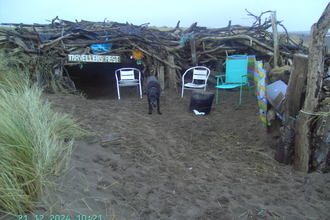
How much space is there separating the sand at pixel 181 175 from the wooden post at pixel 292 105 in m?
0.23

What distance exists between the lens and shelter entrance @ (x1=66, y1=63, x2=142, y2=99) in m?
10.0

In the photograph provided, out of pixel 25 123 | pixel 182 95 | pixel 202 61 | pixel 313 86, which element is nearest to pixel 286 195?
pixel 313 86

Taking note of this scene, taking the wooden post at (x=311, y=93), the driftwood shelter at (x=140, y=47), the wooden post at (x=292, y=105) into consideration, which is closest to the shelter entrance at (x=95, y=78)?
the driftwood shelter at (x=140, y=47)

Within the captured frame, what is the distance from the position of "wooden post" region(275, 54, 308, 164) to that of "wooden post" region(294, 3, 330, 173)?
111 mm

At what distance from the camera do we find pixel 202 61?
28.6 feet

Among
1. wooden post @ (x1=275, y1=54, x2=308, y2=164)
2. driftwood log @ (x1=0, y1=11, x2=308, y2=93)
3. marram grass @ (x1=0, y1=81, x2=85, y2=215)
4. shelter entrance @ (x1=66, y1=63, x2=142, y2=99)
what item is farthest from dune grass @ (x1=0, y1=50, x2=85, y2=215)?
shelter entrance @ (x1=66, y1=63, x2=142, y2=99)

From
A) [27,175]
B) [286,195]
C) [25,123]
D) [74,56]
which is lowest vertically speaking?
[286,195]

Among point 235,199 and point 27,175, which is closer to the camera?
point 27,175

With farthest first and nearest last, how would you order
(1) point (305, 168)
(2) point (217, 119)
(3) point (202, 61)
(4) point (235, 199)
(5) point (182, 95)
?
(3) point (202, 61) → (5) point (182, 95) → (2) point (217, 119) → (1) point (305, 168) → (4) point (235, 199)

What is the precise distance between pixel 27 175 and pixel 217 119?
14.1ft

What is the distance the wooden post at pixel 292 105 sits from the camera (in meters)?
3.57

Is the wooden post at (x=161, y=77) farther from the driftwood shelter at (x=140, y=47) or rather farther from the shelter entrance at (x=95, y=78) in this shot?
the shelter entrance at (x=95, y=78)

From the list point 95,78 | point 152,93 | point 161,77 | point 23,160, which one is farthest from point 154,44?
point 23,160

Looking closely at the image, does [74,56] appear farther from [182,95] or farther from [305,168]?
[305,168]
